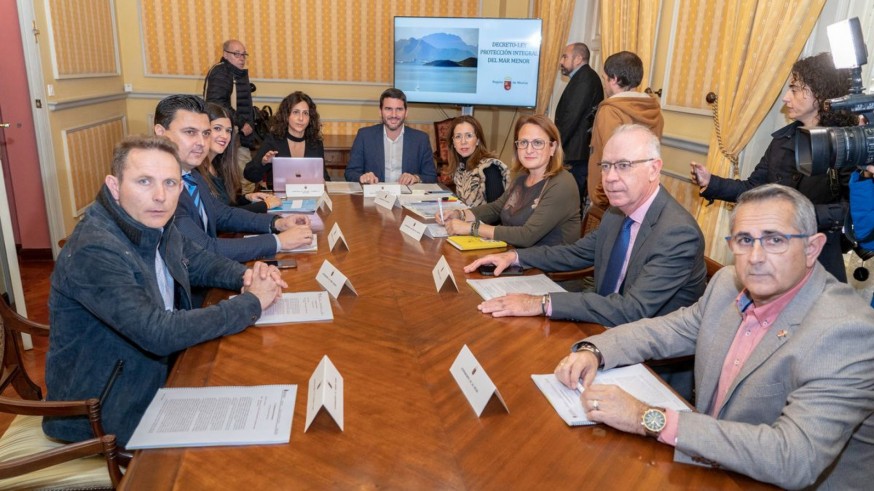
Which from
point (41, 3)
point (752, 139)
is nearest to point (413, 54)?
point (41, 3)

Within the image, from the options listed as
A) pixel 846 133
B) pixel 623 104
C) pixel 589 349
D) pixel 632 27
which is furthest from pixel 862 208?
pixel 632 27

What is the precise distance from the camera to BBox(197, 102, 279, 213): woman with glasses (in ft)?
9.63

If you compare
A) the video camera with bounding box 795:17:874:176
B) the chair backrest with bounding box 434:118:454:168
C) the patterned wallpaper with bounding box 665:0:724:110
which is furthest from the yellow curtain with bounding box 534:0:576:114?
the video camera with bounding box 795:17:874:176

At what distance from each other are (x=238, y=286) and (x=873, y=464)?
180cm

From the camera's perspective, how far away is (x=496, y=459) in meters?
1.16

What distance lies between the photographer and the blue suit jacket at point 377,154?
4270 mm

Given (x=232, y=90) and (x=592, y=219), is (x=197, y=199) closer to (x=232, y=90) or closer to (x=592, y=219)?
(x=592, y=219)

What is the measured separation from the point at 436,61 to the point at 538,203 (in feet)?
11.9

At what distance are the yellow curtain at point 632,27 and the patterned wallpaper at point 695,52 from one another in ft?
0.82

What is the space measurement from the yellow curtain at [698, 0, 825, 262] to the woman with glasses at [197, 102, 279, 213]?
244cm

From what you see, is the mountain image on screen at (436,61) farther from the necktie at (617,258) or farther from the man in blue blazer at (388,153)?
the necktie at (617,258)

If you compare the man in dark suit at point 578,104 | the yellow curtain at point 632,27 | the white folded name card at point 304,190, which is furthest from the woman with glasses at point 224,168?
the yellow curtain at point 632,27

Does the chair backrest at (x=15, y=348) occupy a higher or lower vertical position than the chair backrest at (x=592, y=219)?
lower

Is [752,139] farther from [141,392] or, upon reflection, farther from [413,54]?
[413,54]
